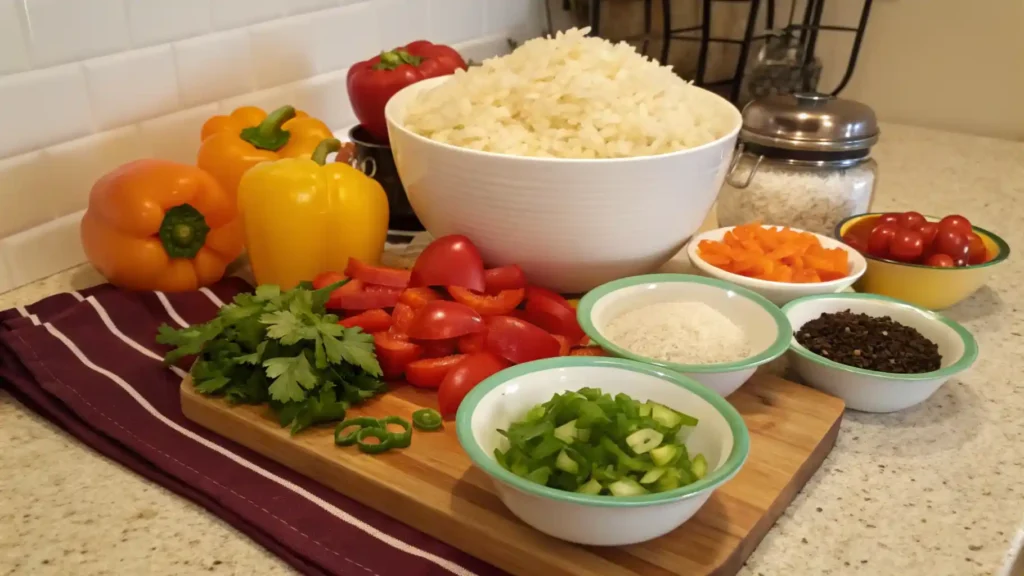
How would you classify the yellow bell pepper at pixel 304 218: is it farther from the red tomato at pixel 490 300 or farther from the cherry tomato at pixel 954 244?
the cherry tomato at pixel 954 244

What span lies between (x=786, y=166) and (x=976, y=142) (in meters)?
0.95

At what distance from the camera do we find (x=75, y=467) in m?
0.85

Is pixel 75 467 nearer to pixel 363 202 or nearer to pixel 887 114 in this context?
pixel 363 202

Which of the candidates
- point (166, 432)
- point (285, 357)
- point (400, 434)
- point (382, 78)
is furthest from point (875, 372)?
point (382, 78)

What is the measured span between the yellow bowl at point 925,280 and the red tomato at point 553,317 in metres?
0.42

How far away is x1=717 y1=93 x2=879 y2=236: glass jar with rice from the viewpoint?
1.22 meters

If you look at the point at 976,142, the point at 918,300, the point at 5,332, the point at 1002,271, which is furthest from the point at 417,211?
the point at 976,142

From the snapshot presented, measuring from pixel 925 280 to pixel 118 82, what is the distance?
1.14 meters

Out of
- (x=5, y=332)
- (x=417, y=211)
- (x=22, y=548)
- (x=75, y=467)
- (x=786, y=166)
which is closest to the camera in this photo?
(x=22, y=548)

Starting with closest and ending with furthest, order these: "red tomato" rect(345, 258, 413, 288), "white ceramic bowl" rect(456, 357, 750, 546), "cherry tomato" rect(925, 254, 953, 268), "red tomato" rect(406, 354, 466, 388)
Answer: "white ceramic bowl" rect(456, 357, 750, 546)
"red tomato" rect(406, 354, 466, 388)
"red tomato" rect(345, 258, 413, 288)
"cherry tomato" rect(925, 254, 953, 268)

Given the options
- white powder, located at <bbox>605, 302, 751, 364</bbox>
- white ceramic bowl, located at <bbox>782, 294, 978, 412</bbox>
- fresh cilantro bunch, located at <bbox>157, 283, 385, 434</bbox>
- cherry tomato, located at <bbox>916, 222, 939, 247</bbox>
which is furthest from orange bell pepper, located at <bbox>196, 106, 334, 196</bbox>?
cherry tomato, located at <bbox>916, 222, 939, 247</bbox>

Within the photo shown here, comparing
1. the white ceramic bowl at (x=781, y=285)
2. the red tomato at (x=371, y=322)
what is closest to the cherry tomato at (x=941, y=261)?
the white ceramic bowl at (x=781, y=285)

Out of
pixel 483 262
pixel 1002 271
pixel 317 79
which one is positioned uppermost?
pixel 317 79

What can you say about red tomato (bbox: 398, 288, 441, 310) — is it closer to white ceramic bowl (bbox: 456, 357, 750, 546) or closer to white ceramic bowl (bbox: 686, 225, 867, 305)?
white ceramic bowl (bbox: 456, 357, 750, 546)
